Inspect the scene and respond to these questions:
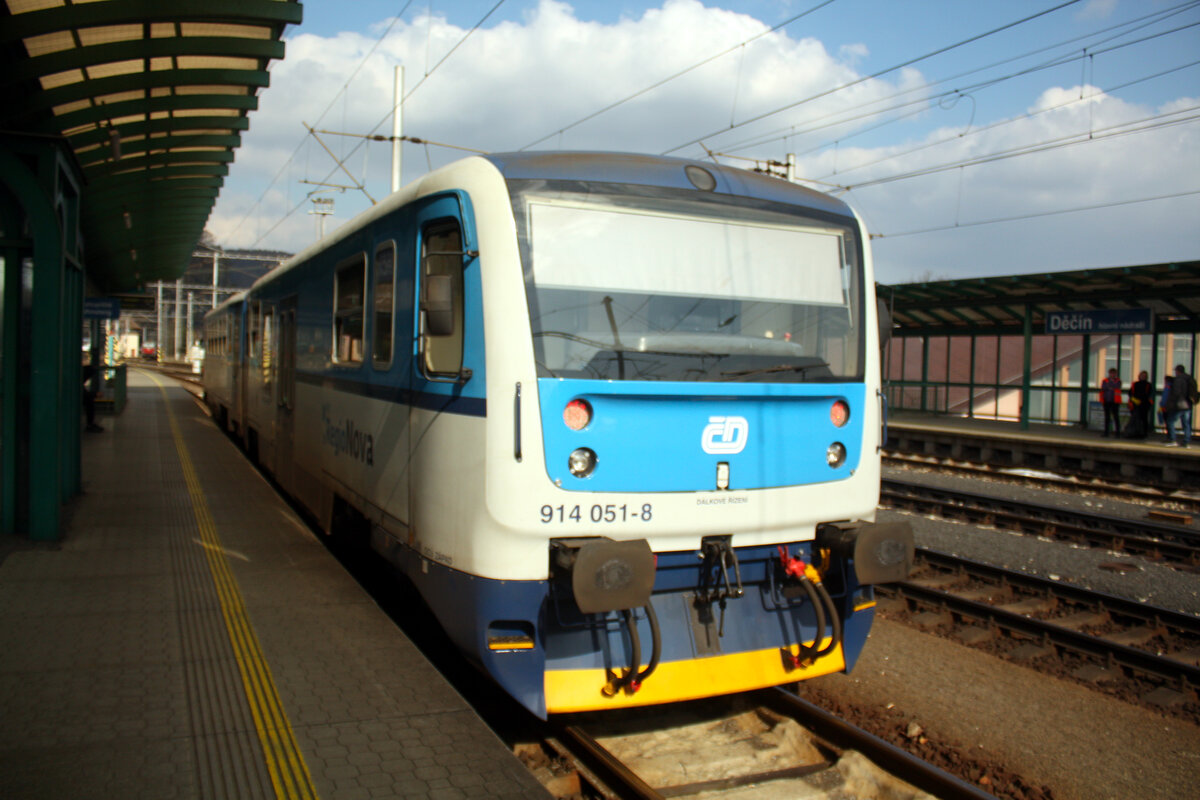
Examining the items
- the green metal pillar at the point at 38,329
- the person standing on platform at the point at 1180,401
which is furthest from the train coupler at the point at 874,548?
the person standing on platform at the point at 1180,401

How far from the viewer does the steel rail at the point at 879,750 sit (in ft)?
13.4

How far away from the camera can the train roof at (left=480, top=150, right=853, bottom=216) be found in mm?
4723

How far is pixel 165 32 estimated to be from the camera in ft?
25.7

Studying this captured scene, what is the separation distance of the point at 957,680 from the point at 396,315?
4269mm

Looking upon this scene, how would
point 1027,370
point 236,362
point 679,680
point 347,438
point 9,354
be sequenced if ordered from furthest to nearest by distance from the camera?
point 1027,370
point 236,362
point 9,354
point 347,438
point 679,680

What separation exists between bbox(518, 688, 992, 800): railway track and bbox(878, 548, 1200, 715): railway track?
2.44 metres

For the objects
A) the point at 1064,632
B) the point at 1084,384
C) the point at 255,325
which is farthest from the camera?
the point at 1084,384

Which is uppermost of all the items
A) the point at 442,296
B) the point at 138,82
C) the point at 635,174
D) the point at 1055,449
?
the point at 138,82

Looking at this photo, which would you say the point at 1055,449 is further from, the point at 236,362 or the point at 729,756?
the point at 729,756

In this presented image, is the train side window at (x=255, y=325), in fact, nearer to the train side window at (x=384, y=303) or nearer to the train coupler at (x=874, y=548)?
the train side window at (x=384, y=303)

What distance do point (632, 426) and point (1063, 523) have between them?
867 centimetres

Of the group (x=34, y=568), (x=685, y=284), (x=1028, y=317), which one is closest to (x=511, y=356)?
(x=685, y=284)

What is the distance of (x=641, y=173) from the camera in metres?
4.91

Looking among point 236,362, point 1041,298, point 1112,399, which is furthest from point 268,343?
point 1112,399
